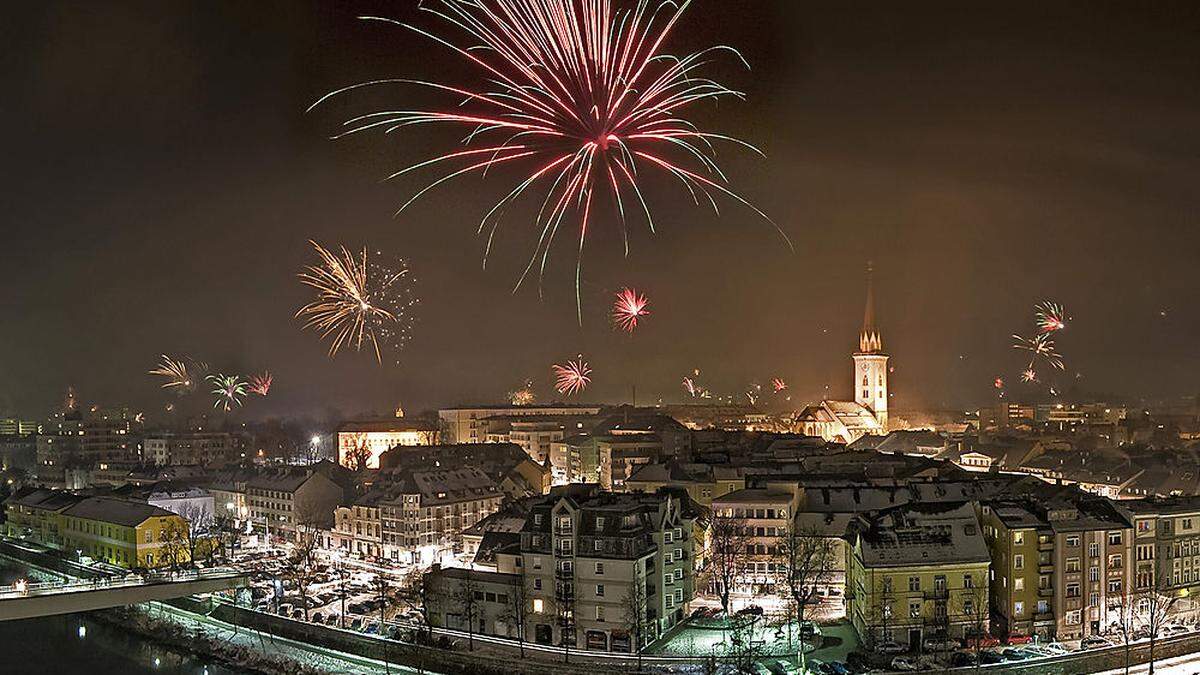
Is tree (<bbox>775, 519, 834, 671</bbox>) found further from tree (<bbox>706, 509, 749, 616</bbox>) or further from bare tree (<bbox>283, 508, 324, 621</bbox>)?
bare tree (<bbox>283, 508, 324, 621</bbox>)

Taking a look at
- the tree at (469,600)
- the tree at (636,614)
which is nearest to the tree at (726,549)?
the tree at (636,614)

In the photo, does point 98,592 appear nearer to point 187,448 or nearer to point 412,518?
point 412,518

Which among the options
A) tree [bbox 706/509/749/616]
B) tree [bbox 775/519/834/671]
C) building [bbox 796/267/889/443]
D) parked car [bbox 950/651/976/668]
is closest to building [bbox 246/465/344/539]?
tree [bbox 706/509/749/616]

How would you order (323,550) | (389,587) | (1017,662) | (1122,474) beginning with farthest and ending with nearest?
(1122,474)
(323,550)
(389,587)
(1017,662)

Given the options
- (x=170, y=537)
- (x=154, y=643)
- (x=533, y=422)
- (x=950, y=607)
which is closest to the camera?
(x=950, y=607)

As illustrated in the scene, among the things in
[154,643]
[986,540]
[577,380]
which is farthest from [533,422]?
[986,540]

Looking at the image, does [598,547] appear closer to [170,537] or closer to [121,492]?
[170,537]
